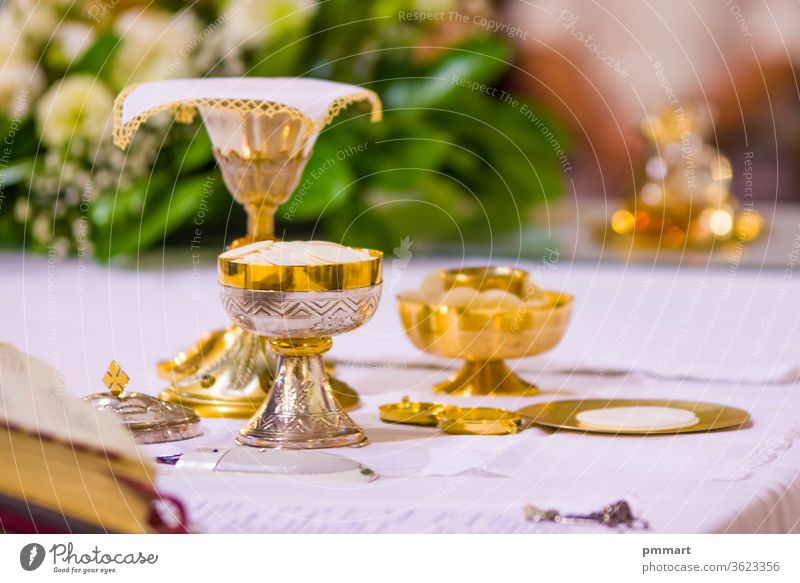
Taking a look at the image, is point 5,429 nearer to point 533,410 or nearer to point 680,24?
point 533,410

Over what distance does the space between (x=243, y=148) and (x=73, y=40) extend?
700 mm

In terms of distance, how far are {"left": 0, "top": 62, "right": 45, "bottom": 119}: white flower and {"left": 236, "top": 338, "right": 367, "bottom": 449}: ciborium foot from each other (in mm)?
841

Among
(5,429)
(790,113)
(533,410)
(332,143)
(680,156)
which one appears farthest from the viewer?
(790,113)

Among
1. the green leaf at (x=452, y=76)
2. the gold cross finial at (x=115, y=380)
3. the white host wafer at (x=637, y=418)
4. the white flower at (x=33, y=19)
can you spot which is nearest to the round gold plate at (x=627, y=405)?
the white host wafer at (x=637, y=418)

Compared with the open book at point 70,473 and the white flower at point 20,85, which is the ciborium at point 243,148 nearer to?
the open book at point 70,473

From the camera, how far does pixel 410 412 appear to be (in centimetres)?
75

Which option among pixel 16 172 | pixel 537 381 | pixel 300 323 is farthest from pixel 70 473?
pixel 16 172

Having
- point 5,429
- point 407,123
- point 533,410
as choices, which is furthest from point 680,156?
point 5,429

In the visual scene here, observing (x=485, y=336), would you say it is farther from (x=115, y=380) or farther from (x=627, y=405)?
(x=115, y=380)

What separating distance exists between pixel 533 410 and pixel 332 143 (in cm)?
65

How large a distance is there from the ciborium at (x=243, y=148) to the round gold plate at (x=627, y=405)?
5.5 inches

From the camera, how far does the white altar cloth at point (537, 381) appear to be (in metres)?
0.58

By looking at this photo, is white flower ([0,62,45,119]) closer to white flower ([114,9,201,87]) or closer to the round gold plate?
white flower ([114,9,201,87])

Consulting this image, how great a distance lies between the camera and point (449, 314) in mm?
800
